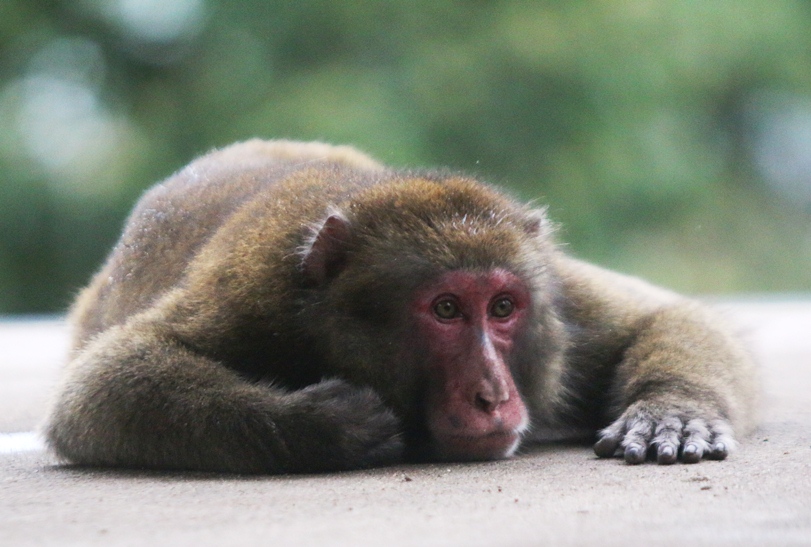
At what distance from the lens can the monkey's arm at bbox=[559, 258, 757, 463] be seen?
418cm

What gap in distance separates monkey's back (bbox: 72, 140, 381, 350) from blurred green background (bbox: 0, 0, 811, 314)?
723 cm

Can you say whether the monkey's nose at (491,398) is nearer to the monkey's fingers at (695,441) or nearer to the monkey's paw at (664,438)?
the monkey's paw at (664,438)

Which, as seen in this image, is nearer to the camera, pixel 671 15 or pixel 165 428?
pixel 165 428

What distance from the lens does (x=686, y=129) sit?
1502 cm

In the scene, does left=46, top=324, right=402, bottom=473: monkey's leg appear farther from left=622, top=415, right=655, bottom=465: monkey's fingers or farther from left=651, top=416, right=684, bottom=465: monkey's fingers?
left=651, top=416, right=684, bottom=465: monkey's fingers

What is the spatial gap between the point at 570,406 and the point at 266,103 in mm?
9611

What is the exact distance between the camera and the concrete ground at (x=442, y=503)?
2639mm

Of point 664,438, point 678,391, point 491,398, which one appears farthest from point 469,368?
point 678,391

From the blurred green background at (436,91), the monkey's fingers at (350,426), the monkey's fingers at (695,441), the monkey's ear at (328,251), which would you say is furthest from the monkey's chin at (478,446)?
the blurred green background at (436,91)

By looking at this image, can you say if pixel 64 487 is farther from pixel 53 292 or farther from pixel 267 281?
pixel 53 292

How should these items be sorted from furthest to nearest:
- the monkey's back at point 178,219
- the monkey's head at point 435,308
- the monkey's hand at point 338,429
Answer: the monkey's back at point 178,219 < the monkey's head at point 435,308 < the monkey's hand at point 338,429

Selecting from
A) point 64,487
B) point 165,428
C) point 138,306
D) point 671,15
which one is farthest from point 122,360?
point 671,15

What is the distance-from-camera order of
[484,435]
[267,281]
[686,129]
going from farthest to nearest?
1. [686,129]
2. [267,281]
3. [484,435]

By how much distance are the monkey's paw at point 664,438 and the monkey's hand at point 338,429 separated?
0.86 metres
